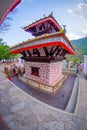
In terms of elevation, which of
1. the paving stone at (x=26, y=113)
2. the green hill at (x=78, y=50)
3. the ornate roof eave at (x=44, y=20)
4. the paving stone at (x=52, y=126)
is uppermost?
the ornate roof eave at (x=44, y=20)

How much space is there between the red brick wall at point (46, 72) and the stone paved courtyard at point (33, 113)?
0.27 m

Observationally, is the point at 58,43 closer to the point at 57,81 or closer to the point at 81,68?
the point at 57,81

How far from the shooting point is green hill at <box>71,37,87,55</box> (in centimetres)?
107

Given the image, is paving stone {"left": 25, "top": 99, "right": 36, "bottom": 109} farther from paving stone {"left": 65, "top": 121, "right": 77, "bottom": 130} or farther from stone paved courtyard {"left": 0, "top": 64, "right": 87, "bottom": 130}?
paving stone {"left": 65, "top": 121, "right": 77, "bottom": 130}

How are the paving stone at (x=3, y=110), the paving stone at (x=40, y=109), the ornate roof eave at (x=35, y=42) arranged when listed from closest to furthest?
1. the ornate roof eave at (x=35, y=42)
2. the paving stone at (x=40, y=109)
3. the paving stone at (x=3, y=110)

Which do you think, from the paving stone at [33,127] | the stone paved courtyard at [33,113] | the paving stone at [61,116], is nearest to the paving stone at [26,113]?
the stone paved courtyard at [33,113]

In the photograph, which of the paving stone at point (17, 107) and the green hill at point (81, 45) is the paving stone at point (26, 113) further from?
the green hill at point (81, 45)

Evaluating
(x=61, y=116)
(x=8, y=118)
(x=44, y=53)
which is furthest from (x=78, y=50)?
(x=8, y=118)

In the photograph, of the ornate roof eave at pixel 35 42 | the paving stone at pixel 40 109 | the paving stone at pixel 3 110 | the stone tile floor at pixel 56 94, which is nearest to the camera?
the ornate roof eave at pixel 35 42

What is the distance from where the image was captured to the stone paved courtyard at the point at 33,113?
1109mm

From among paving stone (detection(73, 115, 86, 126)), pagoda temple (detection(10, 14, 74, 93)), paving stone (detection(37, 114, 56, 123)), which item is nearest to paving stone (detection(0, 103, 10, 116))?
paving stone (detection(37, 114, 56, 123))

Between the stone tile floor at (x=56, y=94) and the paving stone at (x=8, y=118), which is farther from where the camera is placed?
the paving stone at (x=8, y=118)

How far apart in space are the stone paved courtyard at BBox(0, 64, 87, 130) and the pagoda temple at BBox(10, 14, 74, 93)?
0.24 meters

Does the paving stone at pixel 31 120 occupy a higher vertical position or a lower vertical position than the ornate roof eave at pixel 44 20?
lower
